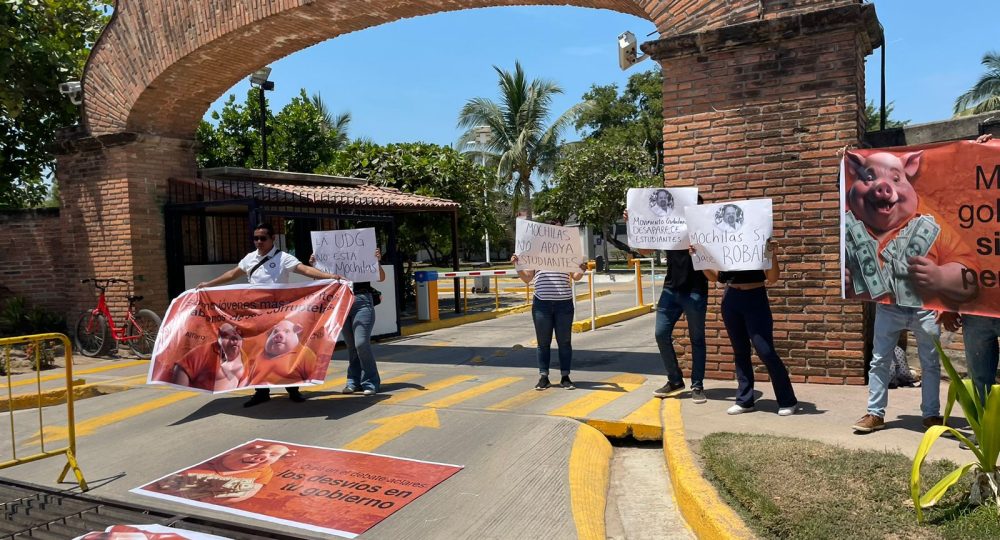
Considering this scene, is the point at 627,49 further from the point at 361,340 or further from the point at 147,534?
the point at 147,534

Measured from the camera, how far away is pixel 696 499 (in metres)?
4.21

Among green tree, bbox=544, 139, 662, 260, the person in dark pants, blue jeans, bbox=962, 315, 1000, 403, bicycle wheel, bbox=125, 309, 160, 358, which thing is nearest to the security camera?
bicycle wheel, bbox=125, 309, 160, 358

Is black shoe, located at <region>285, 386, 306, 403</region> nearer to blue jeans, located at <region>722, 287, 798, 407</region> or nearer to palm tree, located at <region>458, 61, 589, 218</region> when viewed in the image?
blue jeans, located at <region>722, 287, 798, 407</region>

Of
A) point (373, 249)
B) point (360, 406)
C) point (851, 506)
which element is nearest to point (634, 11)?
point (373, 249)

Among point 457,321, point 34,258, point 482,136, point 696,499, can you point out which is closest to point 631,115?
point 482,136

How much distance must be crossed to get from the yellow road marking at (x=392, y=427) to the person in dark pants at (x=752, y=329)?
8.89ft

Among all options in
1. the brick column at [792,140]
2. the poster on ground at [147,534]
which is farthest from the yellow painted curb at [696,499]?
the poster on ground at [147,534]

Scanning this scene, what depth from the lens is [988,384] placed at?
4836mm

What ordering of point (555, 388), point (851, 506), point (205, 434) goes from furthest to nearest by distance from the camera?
point (555, 388) → point (205, 434) → point (851, 506)

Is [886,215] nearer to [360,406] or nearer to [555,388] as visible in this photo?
[555,388]

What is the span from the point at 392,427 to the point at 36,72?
11.5m

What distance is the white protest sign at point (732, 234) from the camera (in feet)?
19.8

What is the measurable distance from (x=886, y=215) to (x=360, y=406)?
5119mm

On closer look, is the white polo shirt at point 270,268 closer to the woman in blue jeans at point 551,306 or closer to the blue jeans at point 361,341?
the blue jeans at point 361,341
